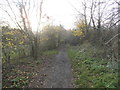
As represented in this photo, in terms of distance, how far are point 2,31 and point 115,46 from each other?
6814mm

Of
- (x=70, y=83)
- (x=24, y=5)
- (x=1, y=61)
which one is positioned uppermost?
(x=24, y=5)

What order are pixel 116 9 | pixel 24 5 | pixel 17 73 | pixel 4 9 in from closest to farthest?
pixel 116 9 < pixel 17 73 < pixel 4 9 < pixel 24 5

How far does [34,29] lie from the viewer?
12469mm

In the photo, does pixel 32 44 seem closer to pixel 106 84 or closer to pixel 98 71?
pixel 98 71

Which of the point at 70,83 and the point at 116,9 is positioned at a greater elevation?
the point at 116,9

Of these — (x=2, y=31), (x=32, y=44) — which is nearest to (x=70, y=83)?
(x=2, y=31)

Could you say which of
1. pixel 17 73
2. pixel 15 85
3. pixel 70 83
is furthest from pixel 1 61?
pixel 70 83

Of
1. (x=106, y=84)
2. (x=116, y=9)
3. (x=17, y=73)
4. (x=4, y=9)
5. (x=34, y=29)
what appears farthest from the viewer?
(x=34, y=29)

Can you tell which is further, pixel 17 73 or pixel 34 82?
pixel 17 73

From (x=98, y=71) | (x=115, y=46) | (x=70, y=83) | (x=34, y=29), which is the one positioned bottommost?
(x=70, y=83)

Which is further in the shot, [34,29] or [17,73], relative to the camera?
[34,29]

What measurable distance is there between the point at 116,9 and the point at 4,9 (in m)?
8.64

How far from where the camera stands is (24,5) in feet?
37.1

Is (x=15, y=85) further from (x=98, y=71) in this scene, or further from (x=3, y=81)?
(x=98, y=71)
